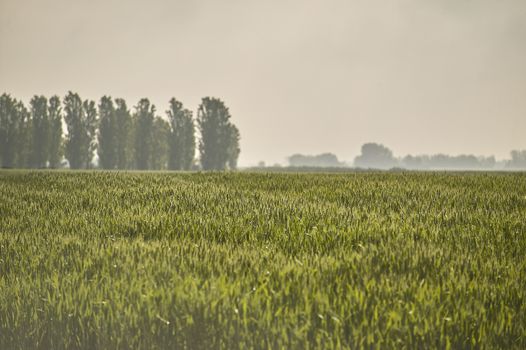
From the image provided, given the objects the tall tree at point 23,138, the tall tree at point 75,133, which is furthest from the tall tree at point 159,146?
the tall tree at point 23,138

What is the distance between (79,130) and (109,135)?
15.0ft

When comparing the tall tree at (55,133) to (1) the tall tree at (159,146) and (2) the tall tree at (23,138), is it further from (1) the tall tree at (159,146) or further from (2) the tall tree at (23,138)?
(1) the tall tree at (159,146)

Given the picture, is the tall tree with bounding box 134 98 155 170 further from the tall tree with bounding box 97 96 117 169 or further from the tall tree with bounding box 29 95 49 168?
the tall tree with bounding box 29 95 49 168

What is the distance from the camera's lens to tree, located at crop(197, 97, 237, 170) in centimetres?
7419

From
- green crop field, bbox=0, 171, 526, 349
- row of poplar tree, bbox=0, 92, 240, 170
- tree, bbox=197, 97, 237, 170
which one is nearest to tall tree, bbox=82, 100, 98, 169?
row of poplar tree, bbox=0, 92, 240, 170

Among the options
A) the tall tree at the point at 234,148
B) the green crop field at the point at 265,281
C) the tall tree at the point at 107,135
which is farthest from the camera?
the tall tree at the point at 234,148

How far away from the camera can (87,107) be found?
227 feet

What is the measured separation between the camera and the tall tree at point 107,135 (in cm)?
6756

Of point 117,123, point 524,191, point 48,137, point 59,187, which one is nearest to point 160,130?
point 117,123

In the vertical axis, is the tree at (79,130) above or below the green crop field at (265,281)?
above

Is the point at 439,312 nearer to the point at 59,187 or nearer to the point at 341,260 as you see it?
the point at 341,260

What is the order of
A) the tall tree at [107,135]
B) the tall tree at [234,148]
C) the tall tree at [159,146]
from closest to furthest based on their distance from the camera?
1. the tall tree at [107,135]
2. the tall tree at [159,146]
3. the tall tree at [234,148]

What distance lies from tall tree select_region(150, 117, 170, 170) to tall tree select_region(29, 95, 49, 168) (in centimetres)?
1647

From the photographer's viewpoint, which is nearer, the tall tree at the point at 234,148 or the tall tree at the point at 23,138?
the tall tree at the point at 23,138
